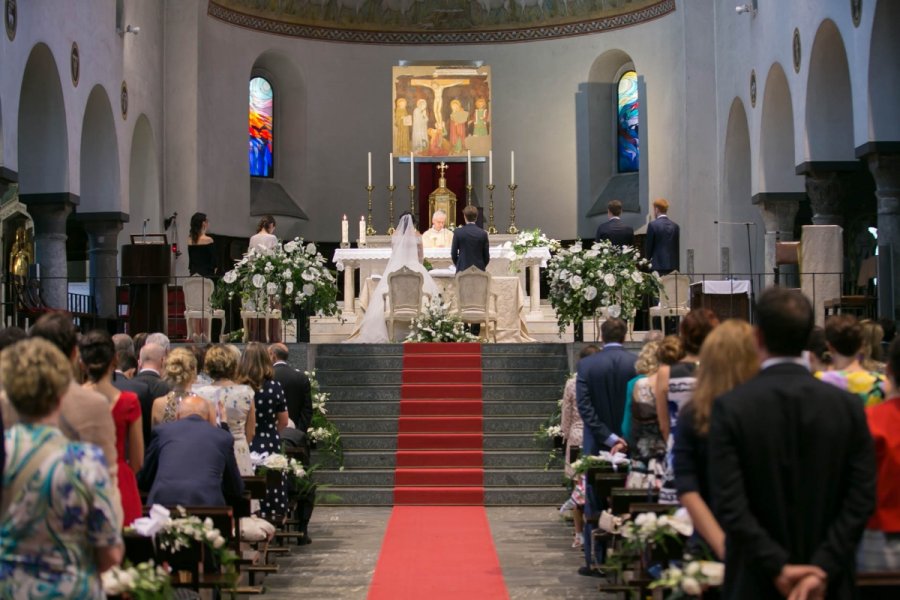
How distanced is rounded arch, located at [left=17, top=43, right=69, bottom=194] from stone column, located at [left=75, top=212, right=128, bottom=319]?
261 centimetres

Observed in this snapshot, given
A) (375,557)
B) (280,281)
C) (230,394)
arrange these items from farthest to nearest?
(280,281) < (375,557) < (230,394)

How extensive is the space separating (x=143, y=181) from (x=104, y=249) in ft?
8.21

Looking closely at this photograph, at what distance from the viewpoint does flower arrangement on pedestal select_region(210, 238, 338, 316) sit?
1519cm

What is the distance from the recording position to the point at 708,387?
14.3 feet

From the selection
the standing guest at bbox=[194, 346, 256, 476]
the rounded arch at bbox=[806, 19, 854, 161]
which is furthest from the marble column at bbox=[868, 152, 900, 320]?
the standing guest at bbox=[194, 346, 256, 476]

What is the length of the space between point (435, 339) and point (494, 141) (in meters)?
11.8

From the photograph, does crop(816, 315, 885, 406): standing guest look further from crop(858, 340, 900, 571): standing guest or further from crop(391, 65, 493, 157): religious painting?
crop(391, 65, 493, 157): religious painting

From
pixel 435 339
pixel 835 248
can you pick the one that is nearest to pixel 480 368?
pixel 435 339

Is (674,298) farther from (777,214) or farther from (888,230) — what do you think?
(777,214)

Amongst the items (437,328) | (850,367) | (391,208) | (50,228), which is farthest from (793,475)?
(391,208)

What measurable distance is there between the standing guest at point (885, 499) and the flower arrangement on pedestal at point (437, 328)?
1213 cm

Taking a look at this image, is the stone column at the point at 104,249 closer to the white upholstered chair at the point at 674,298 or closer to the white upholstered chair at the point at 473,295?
the white upholstered chair at the point at 473,295

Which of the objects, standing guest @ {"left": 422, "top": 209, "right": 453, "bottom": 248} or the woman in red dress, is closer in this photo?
the woman in red dress

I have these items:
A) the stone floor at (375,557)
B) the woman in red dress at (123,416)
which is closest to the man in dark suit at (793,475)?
the woman in red dress at (123,416)
